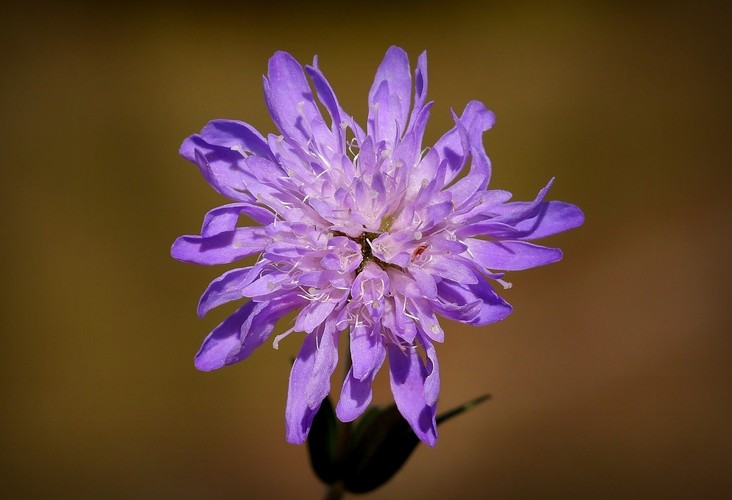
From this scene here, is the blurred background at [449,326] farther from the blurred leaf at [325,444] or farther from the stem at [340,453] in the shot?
the blurred leaf at [325,444]

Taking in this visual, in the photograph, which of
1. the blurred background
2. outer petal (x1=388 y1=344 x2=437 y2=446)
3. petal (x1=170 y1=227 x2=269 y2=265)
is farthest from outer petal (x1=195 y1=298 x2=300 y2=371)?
the blurred background

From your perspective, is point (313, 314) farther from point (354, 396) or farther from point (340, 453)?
point (340, 453)

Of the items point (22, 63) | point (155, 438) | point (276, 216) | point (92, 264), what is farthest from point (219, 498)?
point (22, 63)

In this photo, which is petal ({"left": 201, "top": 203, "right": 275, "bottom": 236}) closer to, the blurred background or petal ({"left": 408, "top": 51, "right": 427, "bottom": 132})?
petal ({"left": 408, "top": 51, "right": 427, "bottom": 132})

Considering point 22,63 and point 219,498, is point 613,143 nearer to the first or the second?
point 219,498

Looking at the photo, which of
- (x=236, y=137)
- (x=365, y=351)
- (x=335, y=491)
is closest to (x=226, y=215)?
(x=236, y=137)

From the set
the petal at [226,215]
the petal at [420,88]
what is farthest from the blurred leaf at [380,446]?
the petal at [420,88]

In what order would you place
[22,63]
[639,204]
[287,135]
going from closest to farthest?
1. [287,135]
2. [639,204]
3. [22,63]

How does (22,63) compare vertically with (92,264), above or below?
above
